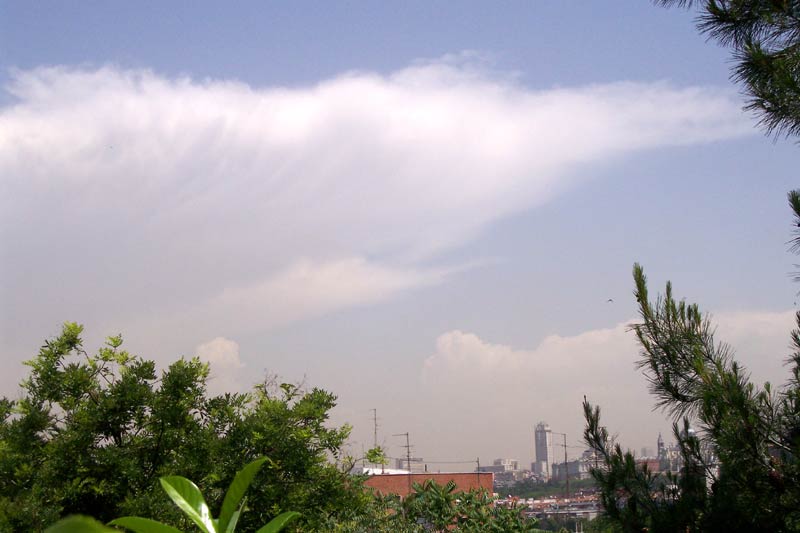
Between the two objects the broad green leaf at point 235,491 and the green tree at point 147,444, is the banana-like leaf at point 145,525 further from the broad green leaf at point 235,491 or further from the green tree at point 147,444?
the green tree at point 147,444

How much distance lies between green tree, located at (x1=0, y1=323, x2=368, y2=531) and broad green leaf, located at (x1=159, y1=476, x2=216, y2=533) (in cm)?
441

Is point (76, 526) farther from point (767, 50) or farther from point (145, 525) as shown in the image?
point (767, 50)

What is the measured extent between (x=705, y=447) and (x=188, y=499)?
487 cm

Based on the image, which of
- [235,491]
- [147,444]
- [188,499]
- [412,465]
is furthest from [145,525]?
[412,465]

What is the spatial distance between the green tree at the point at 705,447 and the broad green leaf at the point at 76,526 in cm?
461

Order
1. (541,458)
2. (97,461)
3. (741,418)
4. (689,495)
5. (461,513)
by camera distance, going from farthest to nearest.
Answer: (541,458)
(461,513)
(97,461)
(689,495)
(741,418)

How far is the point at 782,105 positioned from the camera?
4992 millimetres

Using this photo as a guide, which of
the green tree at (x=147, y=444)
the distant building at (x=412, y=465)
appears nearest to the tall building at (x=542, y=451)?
the distant building at (x=412, y=465)

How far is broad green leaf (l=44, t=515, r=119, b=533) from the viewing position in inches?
34.4

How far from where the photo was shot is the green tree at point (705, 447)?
4836 mm

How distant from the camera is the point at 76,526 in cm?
89

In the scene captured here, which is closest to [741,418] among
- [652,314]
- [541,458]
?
[652,314]

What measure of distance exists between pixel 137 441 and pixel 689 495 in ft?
14.3

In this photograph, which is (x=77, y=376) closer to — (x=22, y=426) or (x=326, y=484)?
(x=22, y=426)
